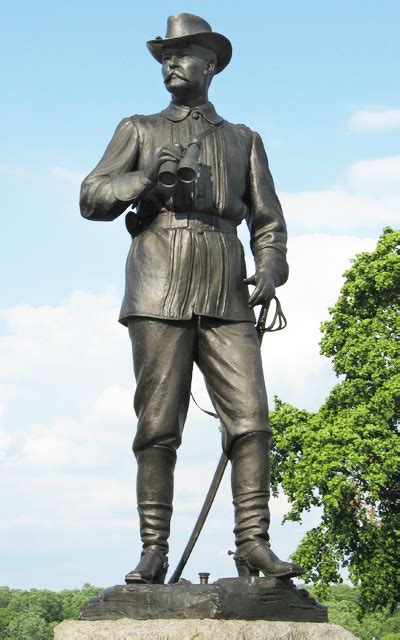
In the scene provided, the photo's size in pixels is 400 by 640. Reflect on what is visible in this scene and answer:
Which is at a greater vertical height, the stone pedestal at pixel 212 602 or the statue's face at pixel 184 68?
the statue's face at pixel 184 68

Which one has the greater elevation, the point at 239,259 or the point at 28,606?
the point at 28,606

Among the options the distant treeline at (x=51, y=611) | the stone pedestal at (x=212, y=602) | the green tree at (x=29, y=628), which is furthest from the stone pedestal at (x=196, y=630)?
the green tree at (x=29, y=628)

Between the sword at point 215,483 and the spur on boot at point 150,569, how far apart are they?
0.99 ft

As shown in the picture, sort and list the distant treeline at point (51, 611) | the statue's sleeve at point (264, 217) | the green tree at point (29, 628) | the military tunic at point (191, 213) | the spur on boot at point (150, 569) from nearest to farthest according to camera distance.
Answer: the spur on boot at point (150, 569) < the military tunic at point (191, 213) < the statue's sleeve at point (264, 217) < the distant treeline at point (51, 611) < the green tree at point (29, 628)

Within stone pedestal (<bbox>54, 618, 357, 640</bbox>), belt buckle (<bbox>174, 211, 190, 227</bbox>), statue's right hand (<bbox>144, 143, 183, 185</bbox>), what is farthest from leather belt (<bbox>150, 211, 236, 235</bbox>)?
stone pedestal (<bbox>54, 618, 357, 640</bbox>)

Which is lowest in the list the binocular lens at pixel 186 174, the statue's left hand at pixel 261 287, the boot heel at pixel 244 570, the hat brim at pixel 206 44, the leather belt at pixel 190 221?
the boot heel at pixel 244 570

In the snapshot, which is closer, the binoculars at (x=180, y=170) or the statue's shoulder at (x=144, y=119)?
the binoculars at (x=180, y=170)

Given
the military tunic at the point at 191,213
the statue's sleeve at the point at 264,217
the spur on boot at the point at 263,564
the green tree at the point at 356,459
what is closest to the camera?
the spur on boot at the point at 263,564

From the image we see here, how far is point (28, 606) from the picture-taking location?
226 feet

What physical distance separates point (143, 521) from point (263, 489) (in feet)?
2.63

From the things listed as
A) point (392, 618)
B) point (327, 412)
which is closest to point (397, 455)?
point (327, 412)

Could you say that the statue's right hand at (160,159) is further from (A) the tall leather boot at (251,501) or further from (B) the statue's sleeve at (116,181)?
(A) the tall leather boot at (251,501)

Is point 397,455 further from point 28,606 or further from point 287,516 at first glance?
point 28,606

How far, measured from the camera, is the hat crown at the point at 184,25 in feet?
25.4
